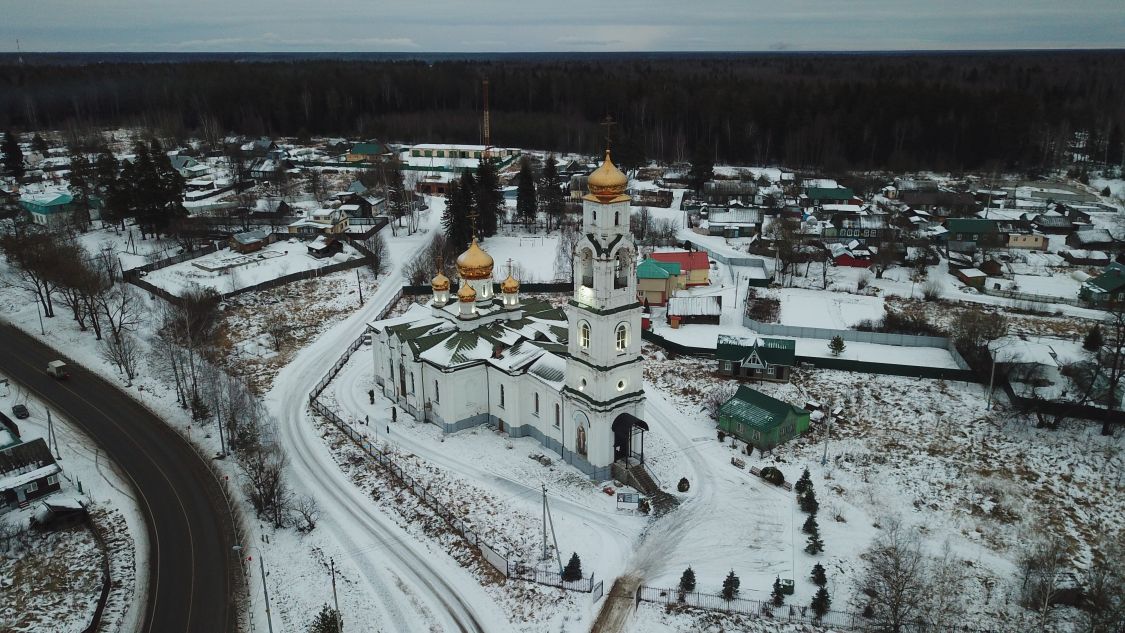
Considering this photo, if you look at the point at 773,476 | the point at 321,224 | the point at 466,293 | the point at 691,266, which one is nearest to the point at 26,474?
the point at 466,293

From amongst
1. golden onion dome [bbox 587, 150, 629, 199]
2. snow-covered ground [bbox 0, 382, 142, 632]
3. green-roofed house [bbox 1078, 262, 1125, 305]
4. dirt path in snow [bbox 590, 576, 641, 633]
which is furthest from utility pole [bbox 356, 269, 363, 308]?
green-roofed house [bbox 1078, 262, 1125, 305]

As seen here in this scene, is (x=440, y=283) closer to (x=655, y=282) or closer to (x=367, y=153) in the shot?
(x=655, y=282)

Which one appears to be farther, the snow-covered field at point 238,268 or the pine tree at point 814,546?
the snow-covered field at point 238,268

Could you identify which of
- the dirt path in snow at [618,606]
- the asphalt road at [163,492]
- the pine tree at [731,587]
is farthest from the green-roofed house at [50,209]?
the pine tree at [731,587]

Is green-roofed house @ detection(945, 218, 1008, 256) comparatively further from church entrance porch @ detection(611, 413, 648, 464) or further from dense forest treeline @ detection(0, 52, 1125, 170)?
church entrance porch @ detection(611, 413, 648, 464)

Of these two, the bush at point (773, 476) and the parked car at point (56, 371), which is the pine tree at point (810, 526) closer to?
the bush at point (773, 476)
